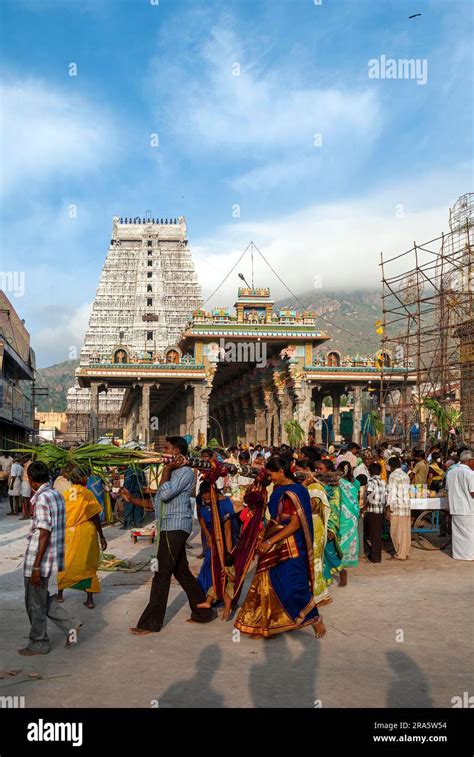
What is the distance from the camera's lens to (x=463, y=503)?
8.84 m

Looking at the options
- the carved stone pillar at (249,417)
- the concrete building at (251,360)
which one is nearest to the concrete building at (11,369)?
the concrete building at (251,360)

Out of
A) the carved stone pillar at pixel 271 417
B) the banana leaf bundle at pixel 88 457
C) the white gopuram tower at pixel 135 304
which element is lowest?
the banana leaf bundle at pixel 88 457

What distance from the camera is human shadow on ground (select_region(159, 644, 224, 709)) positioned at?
4.04 meters

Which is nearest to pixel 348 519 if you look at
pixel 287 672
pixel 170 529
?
pixel 170 529

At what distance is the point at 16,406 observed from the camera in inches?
1088

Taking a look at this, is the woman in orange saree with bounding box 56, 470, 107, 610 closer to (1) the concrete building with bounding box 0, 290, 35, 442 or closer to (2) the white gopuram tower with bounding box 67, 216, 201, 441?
(1) the concrete building with bounding box 0, 290, 35, 442

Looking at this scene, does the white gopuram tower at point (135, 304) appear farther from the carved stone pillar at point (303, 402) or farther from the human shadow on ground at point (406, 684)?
the human shadow on ground at point (406, 684)

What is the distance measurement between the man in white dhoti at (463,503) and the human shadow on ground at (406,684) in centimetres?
414

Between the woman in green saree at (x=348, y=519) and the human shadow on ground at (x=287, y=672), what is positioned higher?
the woman in green saree at (x=348, y=519)

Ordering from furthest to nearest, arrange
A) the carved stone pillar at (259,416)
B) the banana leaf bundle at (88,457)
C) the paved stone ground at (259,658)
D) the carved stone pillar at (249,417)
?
the carved stone pillar at (249,417)
the carved stone pillar at (259,416)
the banana leaf bundle at (88,457)
the paved stone ground at (259,658)

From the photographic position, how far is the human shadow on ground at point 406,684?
4.10 metres

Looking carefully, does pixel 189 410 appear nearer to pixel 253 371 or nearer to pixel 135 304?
pixel 253 371

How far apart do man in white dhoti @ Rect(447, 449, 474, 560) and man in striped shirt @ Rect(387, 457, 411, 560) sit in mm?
583
